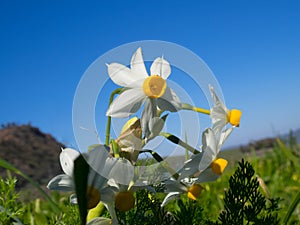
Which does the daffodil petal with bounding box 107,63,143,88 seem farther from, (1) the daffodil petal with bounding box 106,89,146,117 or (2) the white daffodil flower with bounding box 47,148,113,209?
(2) the white daffodil flower with bounding box 47,148,113,209

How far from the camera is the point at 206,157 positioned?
2.38 ft

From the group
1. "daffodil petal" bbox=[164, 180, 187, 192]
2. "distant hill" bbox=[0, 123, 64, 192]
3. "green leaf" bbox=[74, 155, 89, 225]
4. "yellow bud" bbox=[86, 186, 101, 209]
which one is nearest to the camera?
"green leaf" bbox=[74, 155, 89, 225]

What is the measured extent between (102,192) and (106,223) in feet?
0.23

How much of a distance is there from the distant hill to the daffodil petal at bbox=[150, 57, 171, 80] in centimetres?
399

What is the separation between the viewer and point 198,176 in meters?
0.75

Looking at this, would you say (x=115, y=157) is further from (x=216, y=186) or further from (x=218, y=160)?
(x=216, y=186)

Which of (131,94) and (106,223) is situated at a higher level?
(131,94)

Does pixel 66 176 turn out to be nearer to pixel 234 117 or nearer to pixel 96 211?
pixel 96 211

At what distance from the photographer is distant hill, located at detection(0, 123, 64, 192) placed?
473cm

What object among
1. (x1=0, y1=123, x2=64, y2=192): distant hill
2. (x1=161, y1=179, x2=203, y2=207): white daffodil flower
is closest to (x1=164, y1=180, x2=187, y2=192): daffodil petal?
(x1=161, y1=179, x2=203, y2=207): white daffodil flower

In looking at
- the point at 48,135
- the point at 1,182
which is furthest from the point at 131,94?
the point at 48,135

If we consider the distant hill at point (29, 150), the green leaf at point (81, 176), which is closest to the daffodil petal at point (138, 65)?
the green leaf at point (81, 176)

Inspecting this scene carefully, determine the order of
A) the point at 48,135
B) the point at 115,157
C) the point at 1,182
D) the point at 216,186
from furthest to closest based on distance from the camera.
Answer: the point at 48,135
the point at 216,186
the point at 1,182
the point at 115,157

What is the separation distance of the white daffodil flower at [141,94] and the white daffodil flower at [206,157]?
0.07m
